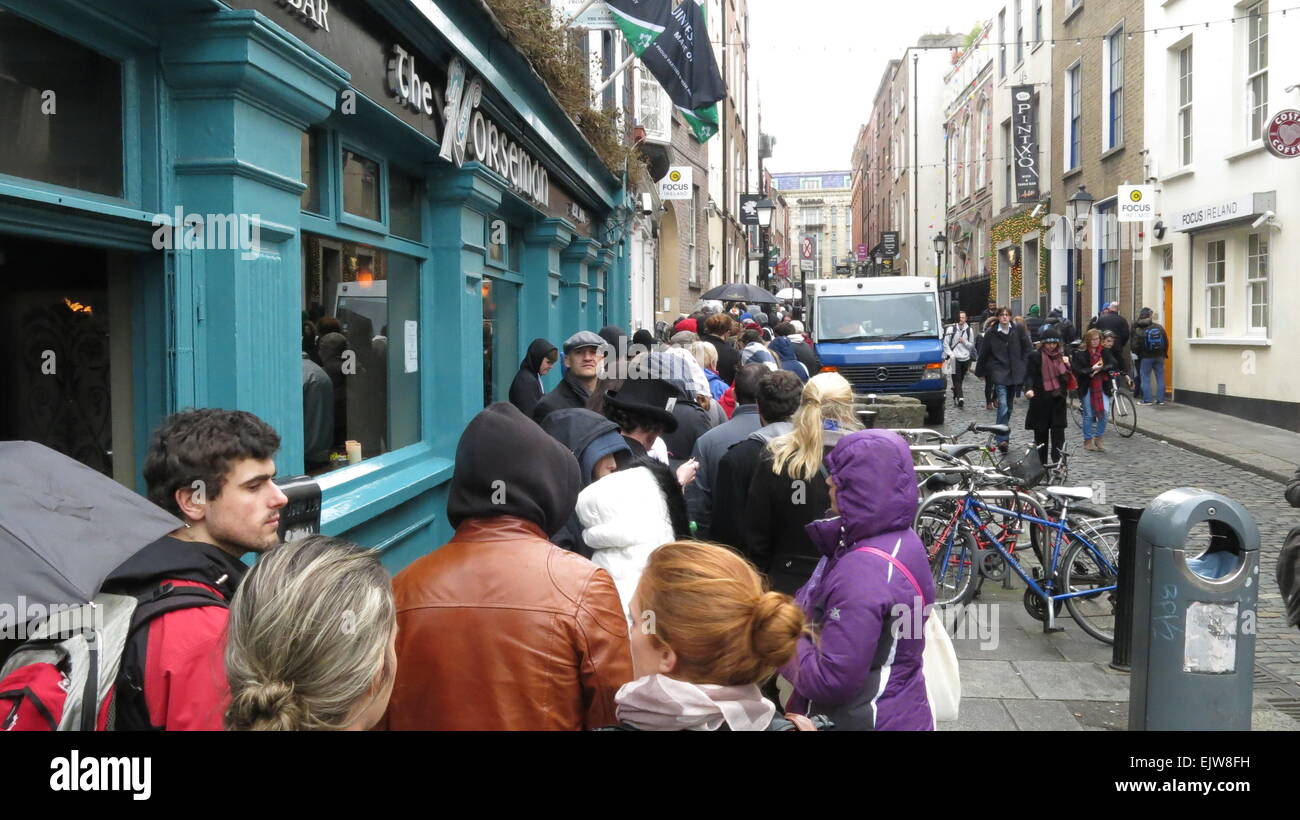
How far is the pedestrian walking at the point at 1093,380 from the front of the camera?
14.6m

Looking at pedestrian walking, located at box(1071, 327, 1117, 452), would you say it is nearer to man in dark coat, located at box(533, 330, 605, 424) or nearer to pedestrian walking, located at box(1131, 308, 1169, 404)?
pedestrian walking, located at box(1131, 308, 1169, 404)

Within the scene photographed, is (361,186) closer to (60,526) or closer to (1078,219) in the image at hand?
(60,526)

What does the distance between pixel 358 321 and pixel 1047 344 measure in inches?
395

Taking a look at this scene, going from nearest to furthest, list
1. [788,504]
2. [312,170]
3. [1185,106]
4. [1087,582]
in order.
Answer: [788,504] < [312,170] < [1087,582] < [1185,106]

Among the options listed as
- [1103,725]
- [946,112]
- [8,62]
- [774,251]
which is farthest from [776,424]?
[774,251]

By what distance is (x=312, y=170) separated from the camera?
558 cm

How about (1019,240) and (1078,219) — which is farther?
(1019,240)

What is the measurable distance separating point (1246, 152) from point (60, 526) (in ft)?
60.7

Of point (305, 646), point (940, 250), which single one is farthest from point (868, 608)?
point (940, 250)

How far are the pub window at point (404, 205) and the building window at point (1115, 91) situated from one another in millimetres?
19800

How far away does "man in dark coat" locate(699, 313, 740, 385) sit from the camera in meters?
9.99

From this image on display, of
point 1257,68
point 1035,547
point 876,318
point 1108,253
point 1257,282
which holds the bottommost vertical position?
point 1035,547

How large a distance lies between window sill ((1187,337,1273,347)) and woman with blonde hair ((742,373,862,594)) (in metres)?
14.5

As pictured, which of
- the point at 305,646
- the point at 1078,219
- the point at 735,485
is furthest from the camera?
the point at 1078,219
